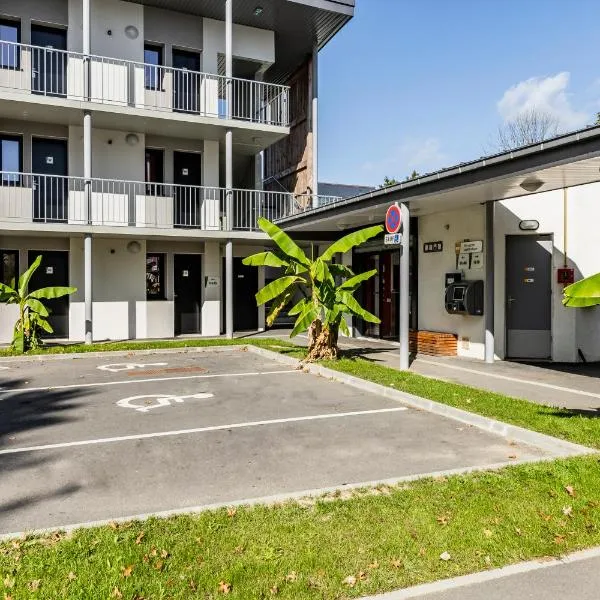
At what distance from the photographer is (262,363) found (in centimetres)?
1248

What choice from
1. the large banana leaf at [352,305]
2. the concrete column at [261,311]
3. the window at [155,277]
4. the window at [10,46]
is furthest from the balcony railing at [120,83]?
the large banana leaf at [352,305]

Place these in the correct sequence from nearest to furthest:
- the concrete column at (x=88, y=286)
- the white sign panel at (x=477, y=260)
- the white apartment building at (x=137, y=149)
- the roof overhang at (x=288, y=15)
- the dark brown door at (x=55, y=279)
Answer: the white sign panel at (x=477, y=260)
the concrete column at (x=88, y=286)
the white apartment building at (x=137, y=149)
the dark brown door at (x=55, y=279)
the roof overhang at (x=288, y=15)

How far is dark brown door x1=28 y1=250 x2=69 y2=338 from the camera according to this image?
54.2ft

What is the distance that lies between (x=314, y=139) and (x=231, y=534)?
1773cm

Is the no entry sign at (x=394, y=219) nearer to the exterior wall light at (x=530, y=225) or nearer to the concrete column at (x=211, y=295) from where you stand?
the exterior wall light at (x=530, y=225)

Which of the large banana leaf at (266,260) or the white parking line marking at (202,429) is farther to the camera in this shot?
the large banana leaf at (266,260)

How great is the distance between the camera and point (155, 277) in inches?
701

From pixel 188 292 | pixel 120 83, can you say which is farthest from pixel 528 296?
pixel 120 83

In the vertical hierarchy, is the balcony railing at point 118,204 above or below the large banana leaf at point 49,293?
above

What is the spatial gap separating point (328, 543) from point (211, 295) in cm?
1504

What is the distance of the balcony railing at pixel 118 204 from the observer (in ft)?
51.2

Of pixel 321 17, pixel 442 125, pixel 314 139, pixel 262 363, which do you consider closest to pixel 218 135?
pixel 314 139

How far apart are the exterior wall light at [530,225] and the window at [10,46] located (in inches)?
579

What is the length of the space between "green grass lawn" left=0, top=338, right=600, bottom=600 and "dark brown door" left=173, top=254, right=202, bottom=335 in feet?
47.0
